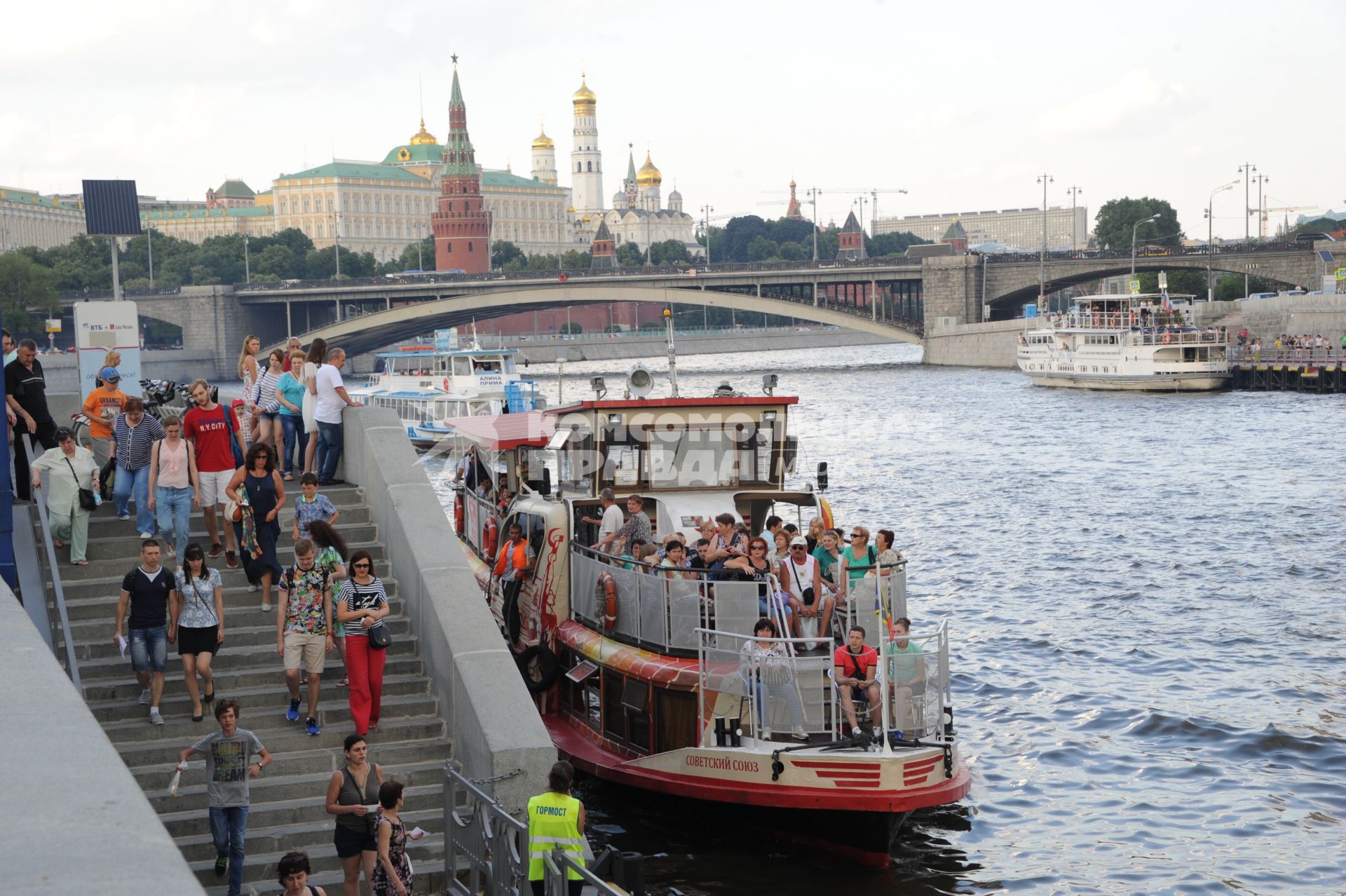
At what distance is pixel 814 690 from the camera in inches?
482

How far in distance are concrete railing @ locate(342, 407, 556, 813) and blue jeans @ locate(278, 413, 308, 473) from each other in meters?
1.55

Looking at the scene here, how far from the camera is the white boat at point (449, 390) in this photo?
52.7 metres

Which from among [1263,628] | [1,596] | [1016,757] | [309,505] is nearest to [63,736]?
[1,596]

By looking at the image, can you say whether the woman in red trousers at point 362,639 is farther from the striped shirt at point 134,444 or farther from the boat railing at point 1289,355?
the boat railing at point 1289,355

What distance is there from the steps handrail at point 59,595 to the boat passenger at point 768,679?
511 cm

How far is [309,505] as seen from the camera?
11.6 m

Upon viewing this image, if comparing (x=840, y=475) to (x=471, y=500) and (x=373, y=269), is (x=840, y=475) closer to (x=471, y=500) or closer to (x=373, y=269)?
(x=471, y=500)

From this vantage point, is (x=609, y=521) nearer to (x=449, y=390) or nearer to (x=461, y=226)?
(x=449, y=390)

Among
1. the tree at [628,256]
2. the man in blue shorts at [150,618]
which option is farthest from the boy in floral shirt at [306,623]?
the tree at [628,256]

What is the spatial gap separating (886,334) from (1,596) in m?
93.3

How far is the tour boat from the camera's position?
1223 cm

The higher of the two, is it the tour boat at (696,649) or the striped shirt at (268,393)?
the striped shirt at (268,393)

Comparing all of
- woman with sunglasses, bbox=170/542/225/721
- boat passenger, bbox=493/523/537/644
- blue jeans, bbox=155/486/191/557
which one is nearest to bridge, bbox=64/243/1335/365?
boat passenger, bbox=493/523/537/644

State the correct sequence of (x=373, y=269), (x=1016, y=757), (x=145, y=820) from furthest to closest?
1. (x=373, y=269)
2. (x=1016, y=757)
3. (x=145, y=820)
